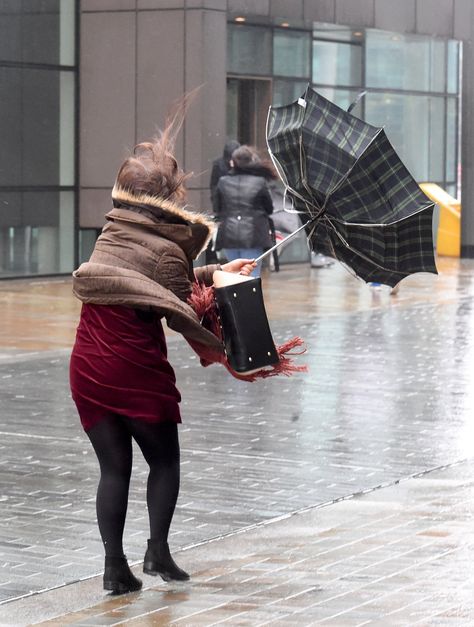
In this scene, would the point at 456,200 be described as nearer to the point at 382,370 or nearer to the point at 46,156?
the point at 46,156

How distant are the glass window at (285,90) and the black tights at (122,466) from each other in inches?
728

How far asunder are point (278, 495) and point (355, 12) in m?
17.3

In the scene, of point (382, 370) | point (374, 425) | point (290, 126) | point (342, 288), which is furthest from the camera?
point (342, 288)

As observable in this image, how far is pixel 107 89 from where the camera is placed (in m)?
21.3

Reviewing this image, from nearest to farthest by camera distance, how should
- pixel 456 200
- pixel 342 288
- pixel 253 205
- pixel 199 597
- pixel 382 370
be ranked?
1. pixel 199 597
2. pixel 382 370
3. pixel 253 205
4. pixel 342 288
5. pixel 456 200

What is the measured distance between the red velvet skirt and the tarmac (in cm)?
69

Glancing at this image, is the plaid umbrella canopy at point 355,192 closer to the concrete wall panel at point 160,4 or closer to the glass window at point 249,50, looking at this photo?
the concrete wall panel at point 160,4

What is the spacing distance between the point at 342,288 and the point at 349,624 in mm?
15360

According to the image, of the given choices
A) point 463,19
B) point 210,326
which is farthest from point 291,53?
point 210,326

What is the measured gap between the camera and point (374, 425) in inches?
381

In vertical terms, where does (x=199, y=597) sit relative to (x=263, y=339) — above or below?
below

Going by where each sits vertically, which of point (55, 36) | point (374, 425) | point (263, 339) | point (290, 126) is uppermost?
point (55, 36)

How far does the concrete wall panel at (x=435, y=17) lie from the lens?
82.5 feet

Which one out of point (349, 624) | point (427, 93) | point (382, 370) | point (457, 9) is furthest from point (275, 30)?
point (349, 624)
